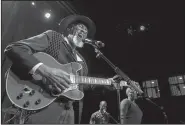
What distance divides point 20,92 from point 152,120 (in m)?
7.53

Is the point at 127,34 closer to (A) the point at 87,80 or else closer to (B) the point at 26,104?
(A) the point at 87,80

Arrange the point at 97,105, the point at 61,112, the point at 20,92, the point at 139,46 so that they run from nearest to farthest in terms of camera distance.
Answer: the point at 20,92
the point at 61,112
the point at 139,46
the point at 97,105

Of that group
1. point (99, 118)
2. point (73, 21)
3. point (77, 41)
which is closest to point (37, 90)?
point (77, 41)

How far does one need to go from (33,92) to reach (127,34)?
A: 6.09 meters

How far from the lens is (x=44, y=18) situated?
182 inches

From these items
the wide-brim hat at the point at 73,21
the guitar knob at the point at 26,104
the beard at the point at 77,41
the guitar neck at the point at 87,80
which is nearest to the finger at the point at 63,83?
the guitar neck at the point at 87,80

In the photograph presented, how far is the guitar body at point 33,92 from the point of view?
1.35 metres

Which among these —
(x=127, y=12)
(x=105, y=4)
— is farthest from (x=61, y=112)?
(x=127, y=12)

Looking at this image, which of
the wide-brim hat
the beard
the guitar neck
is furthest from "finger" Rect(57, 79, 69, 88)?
the wide-brim hat

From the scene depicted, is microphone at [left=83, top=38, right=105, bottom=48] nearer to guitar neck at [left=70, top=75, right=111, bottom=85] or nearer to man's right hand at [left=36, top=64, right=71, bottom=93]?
guitar neck at [left=70, top=75, right=111, bottom=85]

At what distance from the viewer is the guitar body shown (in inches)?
53.3

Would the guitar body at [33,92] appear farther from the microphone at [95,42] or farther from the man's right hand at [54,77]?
the microphone at [95,42]

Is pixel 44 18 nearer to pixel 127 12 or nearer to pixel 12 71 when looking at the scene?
pixel 127 12

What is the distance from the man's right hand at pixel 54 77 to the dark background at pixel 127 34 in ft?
2.60
